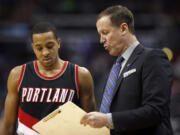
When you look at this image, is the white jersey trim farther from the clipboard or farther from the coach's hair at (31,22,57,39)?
the coach's hair at (31,22,57,39)

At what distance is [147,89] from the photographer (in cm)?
212

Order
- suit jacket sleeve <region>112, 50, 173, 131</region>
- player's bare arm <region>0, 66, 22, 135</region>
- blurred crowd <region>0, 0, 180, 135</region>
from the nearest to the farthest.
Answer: suit jacket sleeve <region>112, 50, 173, 131</region> → player's bare arm <region>0, 66, 22, 135</region> → blurred crowd <region>0, 0, 180, 135</region>

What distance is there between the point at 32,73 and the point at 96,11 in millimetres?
8678

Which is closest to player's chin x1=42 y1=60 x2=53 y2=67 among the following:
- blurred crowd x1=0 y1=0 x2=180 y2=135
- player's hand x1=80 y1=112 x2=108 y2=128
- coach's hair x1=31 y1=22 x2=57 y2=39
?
coach's hair x1=31 y1=22 x2=57 y2=39

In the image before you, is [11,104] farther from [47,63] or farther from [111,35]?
[111,35]

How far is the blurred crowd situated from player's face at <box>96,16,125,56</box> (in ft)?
25.6

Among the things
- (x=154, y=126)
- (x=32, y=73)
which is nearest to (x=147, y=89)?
(x=154, y=126)

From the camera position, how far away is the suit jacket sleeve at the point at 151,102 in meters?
2.06

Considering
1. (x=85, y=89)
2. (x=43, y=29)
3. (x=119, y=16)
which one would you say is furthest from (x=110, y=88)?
(x=43, y=29)

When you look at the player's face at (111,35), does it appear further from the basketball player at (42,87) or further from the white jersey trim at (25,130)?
the white jersey trim at (25,130)

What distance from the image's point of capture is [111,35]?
239cm

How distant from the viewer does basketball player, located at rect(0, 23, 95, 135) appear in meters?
3.07

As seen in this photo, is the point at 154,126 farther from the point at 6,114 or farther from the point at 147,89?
the point at 6,114

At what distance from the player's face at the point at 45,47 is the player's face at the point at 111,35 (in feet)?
2.57
